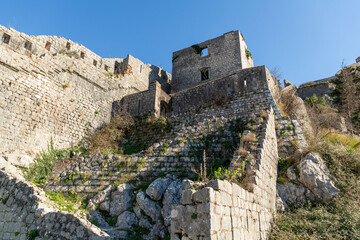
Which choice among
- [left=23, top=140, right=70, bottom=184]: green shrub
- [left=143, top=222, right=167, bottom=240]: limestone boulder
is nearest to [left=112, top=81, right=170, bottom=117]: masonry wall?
[left=23, top=140, right=70, bottom=184]: green shrub

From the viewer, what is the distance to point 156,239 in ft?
20.3

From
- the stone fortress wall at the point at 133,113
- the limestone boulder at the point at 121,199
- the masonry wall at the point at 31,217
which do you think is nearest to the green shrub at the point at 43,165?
the stone fortress wall at the point at 133,113

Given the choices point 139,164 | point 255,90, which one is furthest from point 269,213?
point 255,90

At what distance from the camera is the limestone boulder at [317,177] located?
6.94m

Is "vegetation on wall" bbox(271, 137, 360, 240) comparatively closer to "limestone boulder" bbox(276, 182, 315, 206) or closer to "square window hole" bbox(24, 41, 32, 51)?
"limestone boulder" bbox(276, 182, 315, 206)

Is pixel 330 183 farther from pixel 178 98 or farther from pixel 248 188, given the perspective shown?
pixel 178 98

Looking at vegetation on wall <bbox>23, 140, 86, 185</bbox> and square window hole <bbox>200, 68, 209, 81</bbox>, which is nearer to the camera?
vegetation on wall <bbox>23, 140, 86, 185</bbox>

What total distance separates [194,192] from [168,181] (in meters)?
3.45

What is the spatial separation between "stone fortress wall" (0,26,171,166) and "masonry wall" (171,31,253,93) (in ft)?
22.0

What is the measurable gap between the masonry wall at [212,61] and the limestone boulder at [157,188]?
14.6m

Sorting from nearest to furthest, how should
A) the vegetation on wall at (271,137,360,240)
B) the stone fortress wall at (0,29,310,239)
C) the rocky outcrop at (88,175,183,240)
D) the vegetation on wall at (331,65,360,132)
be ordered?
the stone fortress wall at (0,29,310,239) → the vegetation on wall at (271,137,360,240) → the rocky outcrop at (88,175,183,240) → the vegetation on wall at (331,65,360,132)

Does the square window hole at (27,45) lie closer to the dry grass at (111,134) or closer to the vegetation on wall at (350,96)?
the dry grass at (111,134)

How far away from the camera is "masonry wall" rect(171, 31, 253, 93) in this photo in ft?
67.8

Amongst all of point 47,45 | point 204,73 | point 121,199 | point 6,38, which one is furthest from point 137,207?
point 204,73
